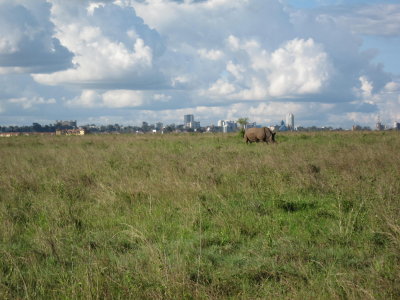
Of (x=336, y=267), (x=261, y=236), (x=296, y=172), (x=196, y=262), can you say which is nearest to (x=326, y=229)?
(x=261, y=236)

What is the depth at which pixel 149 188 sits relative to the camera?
344 inches

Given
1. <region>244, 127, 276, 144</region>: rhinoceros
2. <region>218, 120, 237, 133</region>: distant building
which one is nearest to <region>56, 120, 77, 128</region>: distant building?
<region>218, 120, 237, 133</region>: distant building

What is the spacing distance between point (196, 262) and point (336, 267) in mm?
1684

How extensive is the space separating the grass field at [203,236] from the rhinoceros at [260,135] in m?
16.4

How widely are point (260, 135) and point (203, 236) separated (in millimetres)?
21859

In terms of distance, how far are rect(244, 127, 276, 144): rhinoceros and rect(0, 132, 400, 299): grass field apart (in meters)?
16.4

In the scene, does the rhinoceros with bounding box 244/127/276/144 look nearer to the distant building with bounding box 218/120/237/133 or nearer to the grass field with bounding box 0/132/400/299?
the grass field with bounding box 0/132/400/299

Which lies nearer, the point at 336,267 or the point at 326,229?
the point at 336,267

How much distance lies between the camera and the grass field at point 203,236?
13.6 feet

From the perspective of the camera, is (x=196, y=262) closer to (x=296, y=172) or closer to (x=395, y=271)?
(x=395, y=271)

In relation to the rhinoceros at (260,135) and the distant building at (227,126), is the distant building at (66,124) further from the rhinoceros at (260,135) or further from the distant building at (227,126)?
the rhinoceros at (260,135)

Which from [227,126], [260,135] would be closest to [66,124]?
[227,126]

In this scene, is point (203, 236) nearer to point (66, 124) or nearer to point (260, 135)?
point (260, 135)

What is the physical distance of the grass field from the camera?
4.16 m
